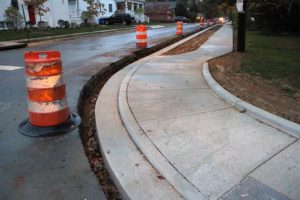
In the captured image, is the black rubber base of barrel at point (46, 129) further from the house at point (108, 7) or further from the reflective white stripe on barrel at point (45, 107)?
the house at point (108, 7)

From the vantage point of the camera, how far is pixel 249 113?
4.52 meters

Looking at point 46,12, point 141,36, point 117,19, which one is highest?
point 46,12

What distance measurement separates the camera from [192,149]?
353 cm

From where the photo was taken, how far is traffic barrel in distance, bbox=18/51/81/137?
13.5 feet

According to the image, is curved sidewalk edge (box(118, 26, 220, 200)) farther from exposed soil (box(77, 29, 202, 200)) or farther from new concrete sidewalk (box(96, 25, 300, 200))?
exposed soil (box(77, 29, 202, 200))

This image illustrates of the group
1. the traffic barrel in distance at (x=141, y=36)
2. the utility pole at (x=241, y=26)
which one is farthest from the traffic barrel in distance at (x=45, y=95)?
the traffic barrel in distance at (x=141, y=36)

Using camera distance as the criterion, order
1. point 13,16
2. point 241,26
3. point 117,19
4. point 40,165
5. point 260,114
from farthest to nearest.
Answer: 1. point 117,19
2. point 13,16
3. point 241,26
4. point 260,114
5. point 40,165

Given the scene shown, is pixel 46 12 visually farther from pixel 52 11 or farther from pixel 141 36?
pixel 141 36

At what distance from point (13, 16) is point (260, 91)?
2423 cm

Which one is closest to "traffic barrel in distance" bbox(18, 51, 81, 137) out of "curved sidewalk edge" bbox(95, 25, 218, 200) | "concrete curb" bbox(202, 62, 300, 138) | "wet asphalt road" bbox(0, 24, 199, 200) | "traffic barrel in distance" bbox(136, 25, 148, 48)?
"wet asphalt road" bbox(0, 24, 199, 200)

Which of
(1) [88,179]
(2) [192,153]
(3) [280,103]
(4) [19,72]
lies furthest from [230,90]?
(4) [19,72]

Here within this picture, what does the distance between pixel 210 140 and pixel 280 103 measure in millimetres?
1862

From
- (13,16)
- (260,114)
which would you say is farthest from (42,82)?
(13,16)

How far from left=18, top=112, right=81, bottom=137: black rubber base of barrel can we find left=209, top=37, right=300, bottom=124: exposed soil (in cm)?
276
